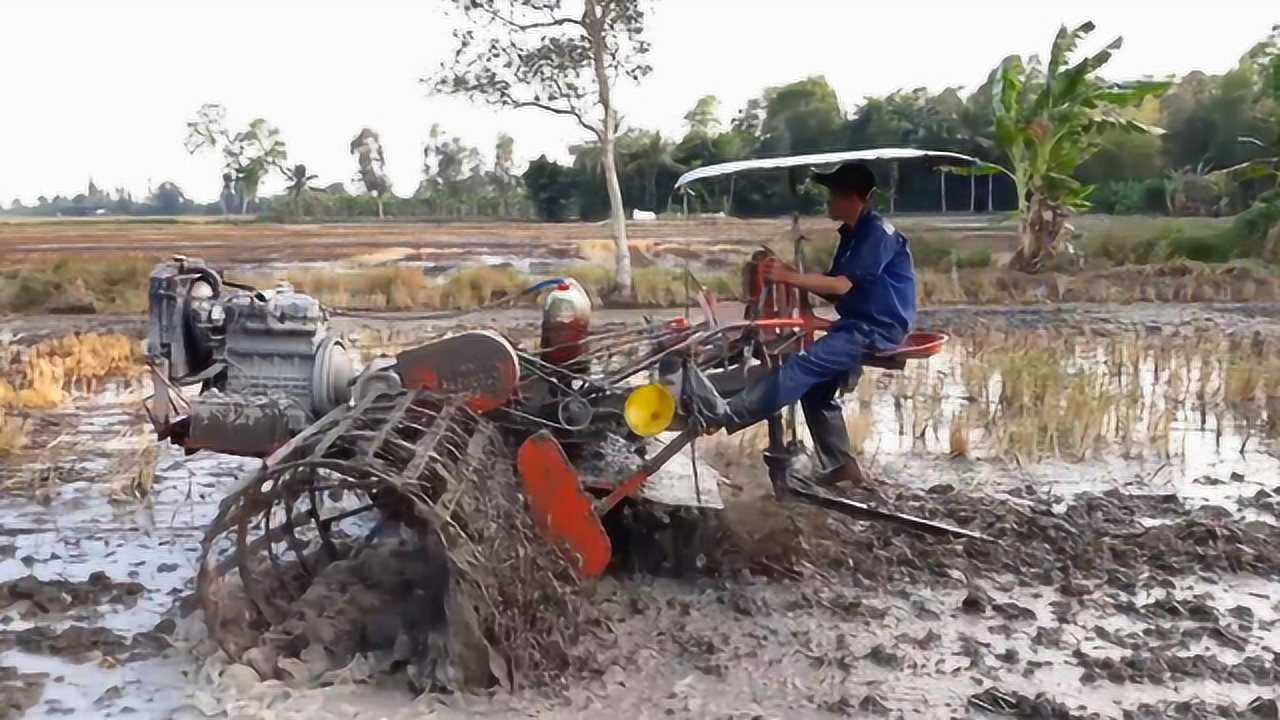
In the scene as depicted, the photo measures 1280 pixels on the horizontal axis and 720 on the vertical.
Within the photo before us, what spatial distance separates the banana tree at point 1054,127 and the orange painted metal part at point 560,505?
1763 cm

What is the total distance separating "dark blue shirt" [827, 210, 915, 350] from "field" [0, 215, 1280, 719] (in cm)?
75

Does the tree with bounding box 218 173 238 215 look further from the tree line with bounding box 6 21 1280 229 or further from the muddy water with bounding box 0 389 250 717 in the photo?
the muddy water with bounding box 0 389 250 717

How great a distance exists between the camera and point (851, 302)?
5938 mm

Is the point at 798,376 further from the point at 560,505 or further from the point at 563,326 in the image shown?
the point at 560,505

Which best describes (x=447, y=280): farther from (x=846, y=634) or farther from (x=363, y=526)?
(x=846, y=634)

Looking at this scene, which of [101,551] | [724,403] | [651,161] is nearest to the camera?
[724,403]

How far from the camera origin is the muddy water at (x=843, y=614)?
15.9ft

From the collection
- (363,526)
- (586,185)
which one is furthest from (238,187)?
(363,526)

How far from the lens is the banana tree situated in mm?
21547

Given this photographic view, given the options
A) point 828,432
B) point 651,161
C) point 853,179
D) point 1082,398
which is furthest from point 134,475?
point 651,161

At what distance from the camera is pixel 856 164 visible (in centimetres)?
600

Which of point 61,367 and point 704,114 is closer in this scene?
point 61,367

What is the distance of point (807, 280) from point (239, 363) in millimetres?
2661

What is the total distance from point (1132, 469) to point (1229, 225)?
2055cm
